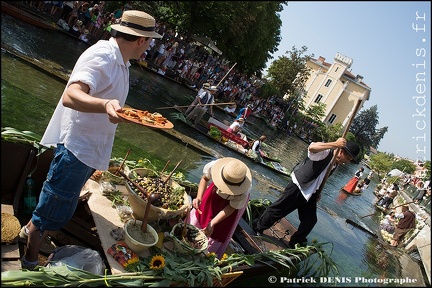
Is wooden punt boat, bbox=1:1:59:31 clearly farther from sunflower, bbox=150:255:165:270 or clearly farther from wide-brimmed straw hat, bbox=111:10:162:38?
sunflower, bbox=150:255:165:270

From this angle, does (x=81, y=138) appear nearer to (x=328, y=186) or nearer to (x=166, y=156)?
(x=166, y=156)

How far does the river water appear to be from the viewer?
9.09 metres

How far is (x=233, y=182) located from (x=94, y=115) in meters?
2.07

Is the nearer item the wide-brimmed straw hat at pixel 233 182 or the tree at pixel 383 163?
the wide-brimmed straw hat at pixel 233 182

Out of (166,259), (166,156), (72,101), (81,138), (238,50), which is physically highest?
(238,50)

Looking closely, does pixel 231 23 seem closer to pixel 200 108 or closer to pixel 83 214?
pixel 200 108

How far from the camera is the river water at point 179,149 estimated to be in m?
9.09

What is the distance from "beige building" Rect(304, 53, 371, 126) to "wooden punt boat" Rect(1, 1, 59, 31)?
50.8 meters

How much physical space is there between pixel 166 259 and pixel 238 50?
103 feet

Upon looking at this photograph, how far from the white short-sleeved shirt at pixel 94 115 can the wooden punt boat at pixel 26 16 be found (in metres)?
14.3

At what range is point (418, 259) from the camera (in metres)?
13.0

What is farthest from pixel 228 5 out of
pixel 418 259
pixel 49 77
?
pixel 418 259

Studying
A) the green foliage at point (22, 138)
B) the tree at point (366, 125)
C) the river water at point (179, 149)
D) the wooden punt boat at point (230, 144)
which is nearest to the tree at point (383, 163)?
the tree at point (366, 125)

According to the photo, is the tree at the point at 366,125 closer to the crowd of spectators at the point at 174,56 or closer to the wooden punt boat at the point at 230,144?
the crowd of spectators at the point at 174,56
